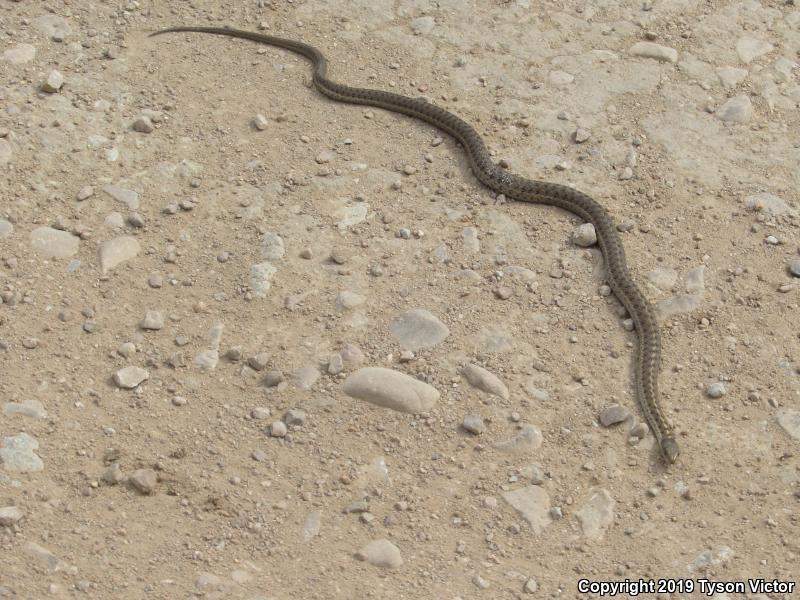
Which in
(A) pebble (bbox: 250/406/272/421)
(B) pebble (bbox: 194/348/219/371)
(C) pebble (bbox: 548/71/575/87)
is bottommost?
(B) pebble (bbox: 194/348/219/371)

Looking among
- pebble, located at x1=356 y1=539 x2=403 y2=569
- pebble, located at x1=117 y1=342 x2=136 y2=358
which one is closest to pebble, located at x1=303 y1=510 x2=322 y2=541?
pebble, located at x1=356 y1=539 x2=403 y2=569

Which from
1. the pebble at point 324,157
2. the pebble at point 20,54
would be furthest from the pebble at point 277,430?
the pebble at point 20,54

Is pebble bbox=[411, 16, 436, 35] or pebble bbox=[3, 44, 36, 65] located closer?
pebble bbox=[3, 44, 36, 65]

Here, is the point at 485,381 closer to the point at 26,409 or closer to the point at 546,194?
the point at 546,194

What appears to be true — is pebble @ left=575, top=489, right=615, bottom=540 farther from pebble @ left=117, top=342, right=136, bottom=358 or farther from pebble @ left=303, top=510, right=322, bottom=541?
pebble @ left=117, top=342, right=136, bottom=358

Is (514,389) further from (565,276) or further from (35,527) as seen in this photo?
(35,527)

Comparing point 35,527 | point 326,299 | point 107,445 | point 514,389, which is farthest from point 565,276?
point 35,527
